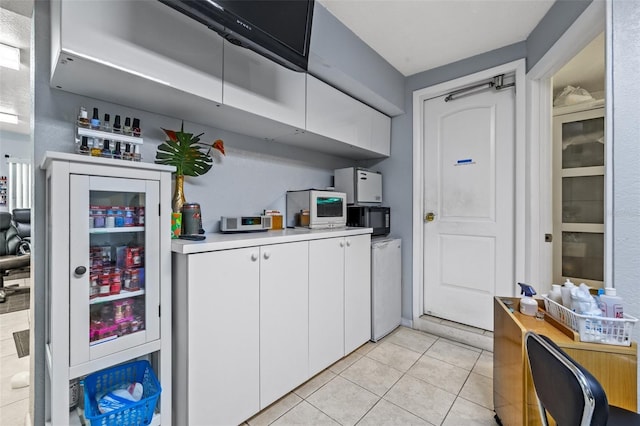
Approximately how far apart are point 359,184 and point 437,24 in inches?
54.7

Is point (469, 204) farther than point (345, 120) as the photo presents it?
Yes

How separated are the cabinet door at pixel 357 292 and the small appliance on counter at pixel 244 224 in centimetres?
Answer: 65

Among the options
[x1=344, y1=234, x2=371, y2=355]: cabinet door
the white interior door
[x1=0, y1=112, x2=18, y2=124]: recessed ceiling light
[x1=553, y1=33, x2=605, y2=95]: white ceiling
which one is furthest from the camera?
[x1=0, y1=112, x2=18, y2=124]: recessed ceiling light

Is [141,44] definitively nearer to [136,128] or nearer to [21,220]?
[136,128]

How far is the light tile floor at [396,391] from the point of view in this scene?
160 centimetres

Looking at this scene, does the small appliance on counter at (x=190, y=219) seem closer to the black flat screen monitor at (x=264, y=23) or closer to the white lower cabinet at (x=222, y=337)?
the white lower cabinet at (x=222, y=337)

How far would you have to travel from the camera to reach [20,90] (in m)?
3.14

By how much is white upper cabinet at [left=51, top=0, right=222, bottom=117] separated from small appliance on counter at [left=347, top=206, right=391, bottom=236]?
5.13 ft

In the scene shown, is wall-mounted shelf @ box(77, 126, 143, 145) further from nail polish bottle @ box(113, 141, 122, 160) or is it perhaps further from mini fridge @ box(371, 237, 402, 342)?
mini fridge @ box(371, 237, 402, 342)

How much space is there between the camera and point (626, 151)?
131cm

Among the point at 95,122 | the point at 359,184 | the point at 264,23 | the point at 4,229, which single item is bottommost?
the point at 4,229

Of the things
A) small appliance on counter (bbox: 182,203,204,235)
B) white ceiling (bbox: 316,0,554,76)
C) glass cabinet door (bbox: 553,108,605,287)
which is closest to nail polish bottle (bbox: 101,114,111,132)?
small appliance on counter (bbox: 182,203,204,235)

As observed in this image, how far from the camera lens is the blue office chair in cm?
66

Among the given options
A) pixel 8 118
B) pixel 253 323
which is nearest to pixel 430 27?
pixel 253 323
